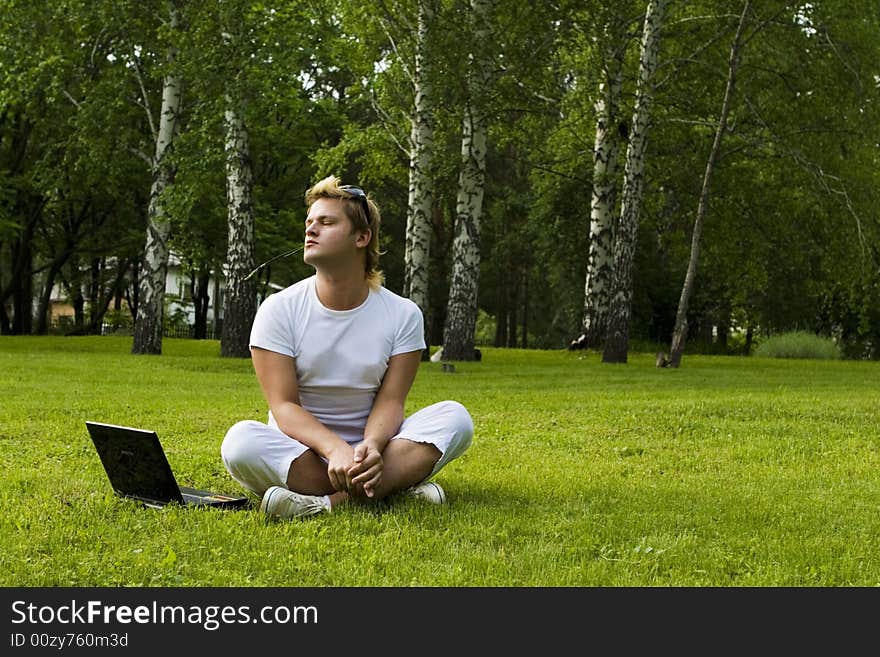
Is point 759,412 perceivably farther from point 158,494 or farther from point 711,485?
point 158,494

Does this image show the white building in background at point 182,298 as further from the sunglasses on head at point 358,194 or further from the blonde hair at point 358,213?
the sunglasses on head at point 358,194

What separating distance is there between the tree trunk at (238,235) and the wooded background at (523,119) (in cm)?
6

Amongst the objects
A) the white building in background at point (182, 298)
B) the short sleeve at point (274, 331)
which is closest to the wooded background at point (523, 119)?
the white building in background at point (182, 298)

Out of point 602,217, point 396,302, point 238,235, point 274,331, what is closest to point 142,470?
point 274,331

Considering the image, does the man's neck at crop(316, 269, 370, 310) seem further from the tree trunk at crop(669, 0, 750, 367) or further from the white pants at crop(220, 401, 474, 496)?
the tree trunk at crop(669, 0, 750, 367)

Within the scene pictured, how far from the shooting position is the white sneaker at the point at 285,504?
580cm

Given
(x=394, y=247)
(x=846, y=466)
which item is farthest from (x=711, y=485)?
(x=394, y=247)

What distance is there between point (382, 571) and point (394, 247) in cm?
4380

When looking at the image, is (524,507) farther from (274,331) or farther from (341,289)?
(274,331)

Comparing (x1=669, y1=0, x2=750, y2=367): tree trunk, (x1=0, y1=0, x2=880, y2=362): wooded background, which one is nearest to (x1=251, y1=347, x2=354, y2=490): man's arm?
(x1=0, y1=0, x2=880, y2=362): wooded background

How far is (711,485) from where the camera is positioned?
754 cm

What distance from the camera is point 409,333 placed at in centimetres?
634

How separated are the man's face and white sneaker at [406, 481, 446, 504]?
1342 millimetres

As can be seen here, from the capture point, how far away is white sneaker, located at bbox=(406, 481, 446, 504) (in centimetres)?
625
